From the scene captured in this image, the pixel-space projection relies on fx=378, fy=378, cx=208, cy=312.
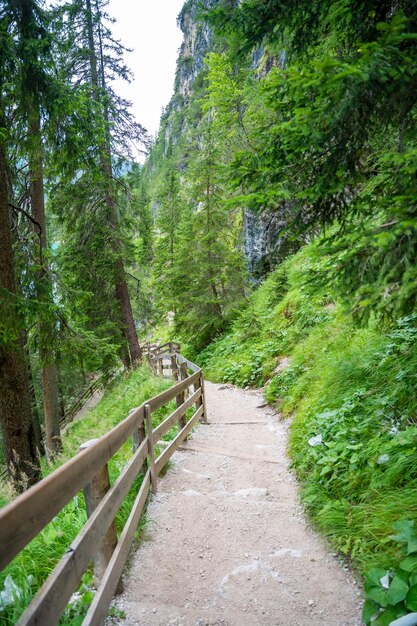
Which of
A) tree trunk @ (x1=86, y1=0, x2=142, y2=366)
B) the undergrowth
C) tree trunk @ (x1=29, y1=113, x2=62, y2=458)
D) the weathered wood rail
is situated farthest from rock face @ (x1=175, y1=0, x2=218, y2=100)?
the weathered wood rail

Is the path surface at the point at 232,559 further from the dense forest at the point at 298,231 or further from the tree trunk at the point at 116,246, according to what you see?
the tree trunk at the point at 116,246

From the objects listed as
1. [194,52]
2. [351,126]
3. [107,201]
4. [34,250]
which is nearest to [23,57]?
[34,250]

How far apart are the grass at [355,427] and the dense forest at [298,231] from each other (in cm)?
3

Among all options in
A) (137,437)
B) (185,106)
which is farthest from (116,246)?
(185,106)

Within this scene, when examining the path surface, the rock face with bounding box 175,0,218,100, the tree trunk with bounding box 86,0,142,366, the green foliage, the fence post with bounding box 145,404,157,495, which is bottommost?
the path surface

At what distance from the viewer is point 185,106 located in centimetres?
7688

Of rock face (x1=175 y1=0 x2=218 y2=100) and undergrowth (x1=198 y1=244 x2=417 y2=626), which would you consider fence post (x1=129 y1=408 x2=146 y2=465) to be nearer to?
undergrowth (x1=198 y1=244 x2=417 y2=626)

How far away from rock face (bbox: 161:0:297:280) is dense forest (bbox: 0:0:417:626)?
527 cm

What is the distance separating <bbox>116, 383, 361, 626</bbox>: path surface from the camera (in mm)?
2863

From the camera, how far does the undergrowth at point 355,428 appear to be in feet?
10.9

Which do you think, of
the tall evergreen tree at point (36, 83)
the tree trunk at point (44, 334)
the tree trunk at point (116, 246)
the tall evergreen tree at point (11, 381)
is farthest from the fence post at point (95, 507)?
the tree trunk at point (116, 246)

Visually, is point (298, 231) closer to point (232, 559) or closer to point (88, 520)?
point (88, 520)

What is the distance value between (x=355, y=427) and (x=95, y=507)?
343 centimetres

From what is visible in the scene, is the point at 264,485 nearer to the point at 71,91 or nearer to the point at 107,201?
the point at 71,91
